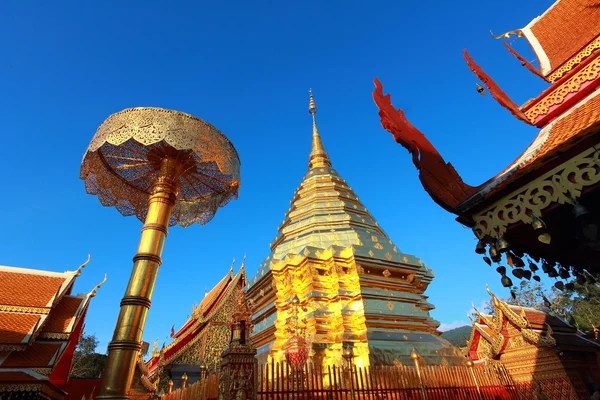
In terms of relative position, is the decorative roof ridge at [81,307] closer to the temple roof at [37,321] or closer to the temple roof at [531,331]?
the temple roof at [37,321]

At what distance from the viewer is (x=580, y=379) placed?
359 inches

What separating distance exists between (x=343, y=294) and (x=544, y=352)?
559 centimetres

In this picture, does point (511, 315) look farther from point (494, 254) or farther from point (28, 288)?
point (28, 288)

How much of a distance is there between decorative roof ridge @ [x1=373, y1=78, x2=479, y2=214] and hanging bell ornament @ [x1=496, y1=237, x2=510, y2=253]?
0.42 meters

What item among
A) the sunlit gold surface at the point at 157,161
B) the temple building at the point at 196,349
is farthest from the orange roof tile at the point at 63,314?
the temple building at the point at 196,349

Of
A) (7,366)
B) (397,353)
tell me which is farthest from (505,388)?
(7,366)

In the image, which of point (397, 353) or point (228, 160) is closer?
point (228, 160)

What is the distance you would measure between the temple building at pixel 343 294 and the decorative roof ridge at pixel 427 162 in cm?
588

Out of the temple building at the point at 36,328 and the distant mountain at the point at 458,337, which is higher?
the distant mountain at the point at 458,337

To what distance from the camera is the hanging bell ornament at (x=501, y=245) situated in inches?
107

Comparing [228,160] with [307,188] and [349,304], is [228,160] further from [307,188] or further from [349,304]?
[307,188]

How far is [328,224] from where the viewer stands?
40.5ft

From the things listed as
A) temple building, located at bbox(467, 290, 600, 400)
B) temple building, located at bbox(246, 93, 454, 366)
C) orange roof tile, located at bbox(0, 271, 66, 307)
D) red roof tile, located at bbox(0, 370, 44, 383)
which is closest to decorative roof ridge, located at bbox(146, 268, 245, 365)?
temple building, located at bbox(246, 93, 454, 366)

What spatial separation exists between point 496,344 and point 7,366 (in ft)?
40.5
